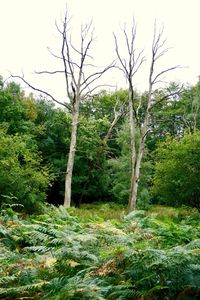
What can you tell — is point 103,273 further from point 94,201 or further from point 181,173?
point 94,201

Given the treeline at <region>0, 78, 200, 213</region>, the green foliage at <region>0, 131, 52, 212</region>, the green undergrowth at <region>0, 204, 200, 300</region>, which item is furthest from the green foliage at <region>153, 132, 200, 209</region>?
the green undergrowth at <region>0, 204, 200, 300</region>

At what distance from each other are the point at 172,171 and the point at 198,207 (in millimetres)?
2111

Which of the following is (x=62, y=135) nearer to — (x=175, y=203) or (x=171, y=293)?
(x=175, y=203)

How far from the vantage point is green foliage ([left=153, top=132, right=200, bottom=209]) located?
16.3 meters

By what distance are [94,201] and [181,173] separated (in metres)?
16.6

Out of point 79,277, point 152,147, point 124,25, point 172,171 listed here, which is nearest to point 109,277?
point 79,277

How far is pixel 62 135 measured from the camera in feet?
97.8

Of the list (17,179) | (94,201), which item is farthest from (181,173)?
(94,201)

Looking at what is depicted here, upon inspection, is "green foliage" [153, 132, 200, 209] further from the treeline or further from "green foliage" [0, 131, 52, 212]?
"green foliage" [0, 131, 52, 212]

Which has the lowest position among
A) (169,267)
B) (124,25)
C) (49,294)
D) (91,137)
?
(49,294)

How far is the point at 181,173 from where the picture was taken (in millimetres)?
16500

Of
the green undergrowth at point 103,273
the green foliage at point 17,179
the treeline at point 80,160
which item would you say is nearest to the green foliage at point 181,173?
the treeline at point 80,160

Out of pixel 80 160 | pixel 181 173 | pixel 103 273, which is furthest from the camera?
pixel 80 160

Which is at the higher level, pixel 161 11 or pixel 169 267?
pixel 161 11
